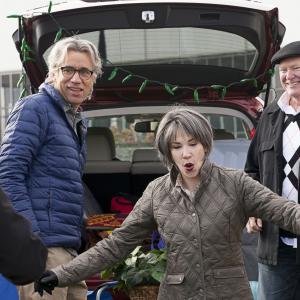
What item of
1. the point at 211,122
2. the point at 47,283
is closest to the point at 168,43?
the point at 211,122

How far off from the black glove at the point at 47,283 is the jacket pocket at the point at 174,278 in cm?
42

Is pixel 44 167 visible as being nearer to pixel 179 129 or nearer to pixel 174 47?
pixel 179 129

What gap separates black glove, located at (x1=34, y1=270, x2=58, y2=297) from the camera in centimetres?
280

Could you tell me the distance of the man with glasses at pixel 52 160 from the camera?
9.83 feet

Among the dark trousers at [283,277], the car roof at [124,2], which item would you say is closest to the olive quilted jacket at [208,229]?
the dark trousers at [283,277]

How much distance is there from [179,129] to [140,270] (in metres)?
1.02

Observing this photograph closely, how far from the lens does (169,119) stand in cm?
287

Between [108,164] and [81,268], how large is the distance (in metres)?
2.70

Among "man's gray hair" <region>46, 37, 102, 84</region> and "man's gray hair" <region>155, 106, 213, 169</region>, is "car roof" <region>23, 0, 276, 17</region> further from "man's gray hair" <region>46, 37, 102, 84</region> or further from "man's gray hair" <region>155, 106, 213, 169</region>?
"man's gray hair" <region>155, 106, 213, 169</region>

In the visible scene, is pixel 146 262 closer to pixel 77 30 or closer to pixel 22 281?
pixel 77 30

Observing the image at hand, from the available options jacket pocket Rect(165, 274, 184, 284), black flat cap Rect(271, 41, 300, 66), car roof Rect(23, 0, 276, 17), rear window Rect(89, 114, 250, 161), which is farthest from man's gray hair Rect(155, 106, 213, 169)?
rear window Rect(89, 114, 250, 161)

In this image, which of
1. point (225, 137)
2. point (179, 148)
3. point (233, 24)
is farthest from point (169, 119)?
point (225, 137)

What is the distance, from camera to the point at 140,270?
3.59 metres

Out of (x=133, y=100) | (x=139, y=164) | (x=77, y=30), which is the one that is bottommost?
(x=139, y=164)
